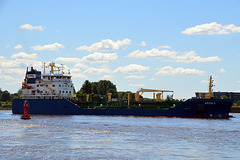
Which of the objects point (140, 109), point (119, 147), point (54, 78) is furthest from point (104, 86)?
point (119, 147)

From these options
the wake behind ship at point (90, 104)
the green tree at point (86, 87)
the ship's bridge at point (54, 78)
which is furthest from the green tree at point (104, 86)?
the ship's bridge at point (54, 78)

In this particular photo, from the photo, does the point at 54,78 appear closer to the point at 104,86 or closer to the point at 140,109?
the point at 140,109

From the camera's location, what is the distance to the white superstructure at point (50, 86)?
229 feet

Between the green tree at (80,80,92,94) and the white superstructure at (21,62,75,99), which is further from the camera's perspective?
the green tree at (80,80,92,94)

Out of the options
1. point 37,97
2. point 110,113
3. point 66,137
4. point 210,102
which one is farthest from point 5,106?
point 66,137

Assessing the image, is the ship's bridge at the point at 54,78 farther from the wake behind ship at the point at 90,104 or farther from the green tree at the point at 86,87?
the green tree at the point at 86,87

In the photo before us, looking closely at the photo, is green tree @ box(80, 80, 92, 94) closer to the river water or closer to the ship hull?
the ship hull

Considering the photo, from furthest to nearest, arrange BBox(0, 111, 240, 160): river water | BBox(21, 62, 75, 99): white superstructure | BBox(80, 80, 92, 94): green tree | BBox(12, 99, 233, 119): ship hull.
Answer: BBox(80, 80, 92, 94): green tree
BBox(21, 62, 75, 99): white superstructure
BBox(12, 99, 233, 119): ship hull
BBox(0, 111, 240, 160): river water

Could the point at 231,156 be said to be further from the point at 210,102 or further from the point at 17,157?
the point at 210,102

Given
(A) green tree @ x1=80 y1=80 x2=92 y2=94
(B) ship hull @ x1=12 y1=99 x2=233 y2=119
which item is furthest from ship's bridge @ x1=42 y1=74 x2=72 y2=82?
(A) green tree @ x1=80 y1=80 x2=92 y2=94

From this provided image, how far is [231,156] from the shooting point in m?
22.2

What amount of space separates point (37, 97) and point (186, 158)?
53722 millimetres

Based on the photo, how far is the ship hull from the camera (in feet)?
188

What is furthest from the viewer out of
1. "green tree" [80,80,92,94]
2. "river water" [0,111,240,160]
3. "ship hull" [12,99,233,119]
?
"green tree" [80,80,92,94]
